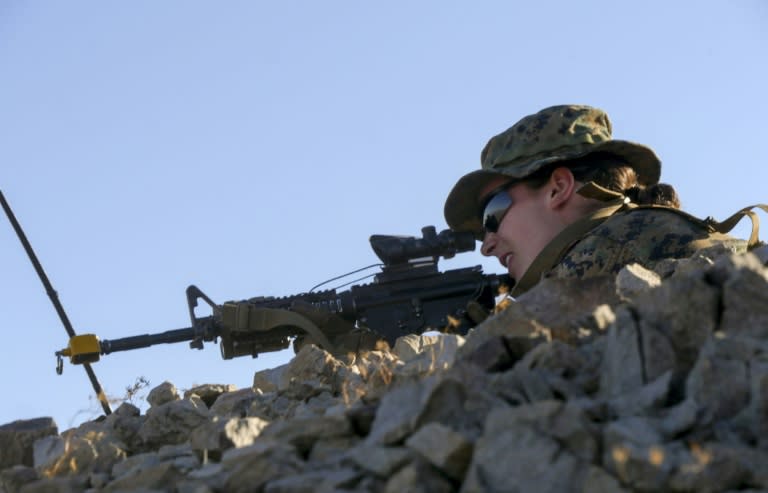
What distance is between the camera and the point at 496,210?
766 centimetres

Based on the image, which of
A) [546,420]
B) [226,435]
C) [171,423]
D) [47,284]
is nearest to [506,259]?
[171,423]

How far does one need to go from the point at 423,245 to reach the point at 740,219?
2892mm

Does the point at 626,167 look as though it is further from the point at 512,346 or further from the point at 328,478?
the point at 328,478

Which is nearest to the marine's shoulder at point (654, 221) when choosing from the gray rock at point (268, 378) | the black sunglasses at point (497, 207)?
the black sunglasses at point (497, 207)

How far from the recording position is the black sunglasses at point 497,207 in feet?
25.0

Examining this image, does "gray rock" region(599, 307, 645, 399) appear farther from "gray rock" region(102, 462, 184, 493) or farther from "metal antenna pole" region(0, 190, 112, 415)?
"metal antenna pole" region(0, 190, 112, 415)

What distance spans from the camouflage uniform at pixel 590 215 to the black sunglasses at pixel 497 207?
83mm

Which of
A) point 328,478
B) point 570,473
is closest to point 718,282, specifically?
point 570,473

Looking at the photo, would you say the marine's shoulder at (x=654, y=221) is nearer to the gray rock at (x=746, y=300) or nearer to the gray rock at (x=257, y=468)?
the gray rock at (x=746, y=300)

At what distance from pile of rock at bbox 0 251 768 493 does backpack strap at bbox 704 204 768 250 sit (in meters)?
2.06

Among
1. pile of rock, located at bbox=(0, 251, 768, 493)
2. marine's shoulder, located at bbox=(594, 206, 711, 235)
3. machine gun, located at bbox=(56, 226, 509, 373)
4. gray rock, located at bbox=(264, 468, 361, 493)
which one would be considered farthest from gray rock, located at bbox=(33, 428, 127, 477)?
machine gun, located at bbox=(56, 226, 509, 373)

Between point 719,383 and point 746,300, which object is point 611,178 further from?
point 719,383

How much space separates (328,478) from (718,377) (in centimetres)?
90

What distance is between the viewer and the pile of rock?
2750 mm
